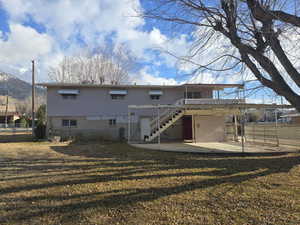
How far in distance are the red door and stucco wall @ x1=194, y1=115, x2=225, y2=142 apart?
3.45 ft

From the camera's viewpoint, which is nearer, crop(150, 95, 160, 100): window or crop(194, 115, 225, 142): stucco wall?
crop(194, 115, 225, 142): stucco wall

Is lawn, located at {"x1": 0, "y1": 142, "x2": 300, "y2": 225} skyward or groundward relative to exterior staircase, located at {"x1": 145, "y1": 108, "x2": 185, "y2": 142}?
groundward

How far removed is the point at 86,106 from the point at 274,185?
15.5 metres

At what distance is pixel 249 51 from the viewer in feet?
18.6

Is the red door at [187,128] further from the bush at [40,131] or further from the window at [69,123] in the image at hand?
the bush at [40,131]

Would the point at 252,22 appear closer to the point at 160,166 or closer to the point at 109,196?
the point at 160,166

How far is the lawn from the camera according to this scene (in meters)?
3.36

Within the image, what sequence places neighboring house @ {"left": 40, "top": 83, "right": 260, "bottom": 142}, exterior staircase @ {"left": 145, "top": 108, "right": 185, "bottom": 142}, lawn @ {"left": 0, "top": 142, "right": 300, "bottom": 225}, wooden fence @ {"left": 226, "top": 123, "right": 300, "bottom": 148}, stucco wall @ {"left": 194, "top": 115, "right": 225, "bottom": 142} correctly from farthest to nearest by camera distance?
neighboring house @ {"left": 40, "top": 83, "right": 260, "bottom": 142} < stucco wall @ {"left": 194, "top": 115, "right": 225, "bottom": 142} < exterior staircase @ {"left": 145, "top": 108, "right": 185, "bottom": 142} < wooden fence @ {"left": 226, "top": 123, "right": 300, "bottom": 148} < lawn @ {"left": 0, "top": 142, "right": 300, "bottom": 225}

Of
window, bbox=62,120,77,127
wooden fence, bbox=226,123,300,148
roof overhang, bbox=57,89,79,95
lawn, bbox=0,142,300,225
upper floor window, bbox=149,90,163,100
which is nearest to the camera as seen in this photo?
lawn, bbox=0,142,300,225

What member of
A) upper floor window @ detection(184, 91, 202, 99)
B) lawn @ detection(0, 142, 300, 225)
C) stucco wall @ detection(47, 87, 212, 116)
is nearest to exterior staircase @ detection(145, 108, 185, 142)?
stucco wall @ detection(47, 87, 212, 116)

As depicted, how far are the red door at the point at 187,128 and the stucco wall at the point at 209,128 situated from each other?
1.05 meters

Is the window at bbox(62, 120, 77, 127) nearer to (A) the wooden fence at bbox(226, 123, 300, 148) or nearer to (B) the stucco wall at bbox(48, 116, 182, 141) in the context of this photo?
(B) the stucco wall at bbox(48, 116, 182, 141)

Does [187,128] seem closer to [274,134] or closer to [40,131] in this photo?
[274,134]

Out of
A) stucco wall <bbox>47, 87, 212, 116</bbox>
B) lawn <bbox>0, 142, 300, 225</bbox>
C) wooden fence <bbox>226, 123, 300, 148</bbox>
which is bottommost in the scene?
lawn <bbox>0, 142, 300, 225</bbox>
